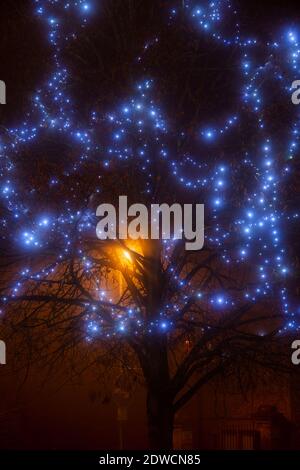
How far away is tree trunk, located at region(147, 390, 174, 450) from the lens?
935 centimetres

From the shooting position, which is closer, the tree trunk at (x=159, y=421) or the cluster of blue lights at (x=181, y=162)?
the cluster of blue lights at (x=181, y=162)

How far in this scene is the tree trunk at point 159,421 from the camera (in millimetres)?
9352

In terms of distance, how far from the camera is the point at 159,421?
30.9 ft

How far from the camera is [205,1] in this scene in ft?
33.3

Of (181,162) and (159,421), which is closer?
(159,421)

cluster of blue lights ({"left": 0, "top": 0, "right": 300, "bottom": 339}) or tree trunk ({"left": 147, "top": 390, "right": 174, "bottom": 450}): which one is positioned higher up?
cluster of blue lights ({"left": 0, "top": 0, "right": 300, "bottom": 339})

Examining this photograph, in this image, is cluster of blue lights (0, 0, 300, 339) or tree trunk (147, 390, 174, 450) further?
tree trunk (147, 390, 174, 450)

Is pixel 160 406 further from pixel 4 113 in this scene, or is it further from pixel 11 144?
pixel 4 113

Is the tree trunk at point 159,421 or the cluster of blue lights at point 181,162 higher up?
the cluster of blue lights at point 181,162

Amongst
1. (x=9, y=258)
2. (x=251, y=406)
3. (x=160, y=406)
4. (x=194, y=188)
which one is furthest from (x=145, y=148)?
(x=251, y=406)

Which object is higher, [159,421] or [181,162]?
[181,162]

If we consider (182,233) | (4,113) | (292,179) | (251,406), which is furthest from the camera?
(251,406)

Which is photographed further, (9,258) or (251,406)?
(251,406)
